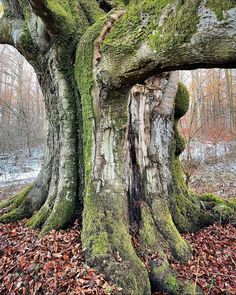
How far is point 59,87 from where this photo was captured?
4.15 meters

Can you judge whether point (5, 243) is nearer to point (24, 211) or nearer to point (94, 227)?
point (24, 211)

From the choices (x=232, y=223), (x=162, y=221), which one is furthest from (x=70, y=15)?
(x=232, y=223)

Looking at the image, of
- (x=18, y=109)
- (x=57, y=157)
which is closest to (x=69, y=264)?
(x=57, y=157)

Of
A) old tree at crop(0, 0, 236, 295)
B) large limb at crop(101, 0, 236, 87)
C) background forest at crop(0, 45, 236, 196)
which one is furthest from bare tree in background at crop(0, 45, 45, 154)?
large limb at crop(101, 0, 236, 87)

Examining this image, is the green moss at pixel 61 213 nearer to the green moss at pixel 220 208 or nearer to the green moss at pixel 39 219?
the green moss at pixel 39 219

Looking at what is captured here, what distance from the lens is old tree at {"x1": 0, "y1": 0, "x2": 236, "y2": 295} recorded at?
7.38 ft

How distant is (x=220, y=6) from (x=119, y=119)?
1846mm

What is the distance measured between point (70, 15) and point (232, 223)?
14.9 feet

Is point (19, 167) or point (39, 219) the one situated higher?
point (19, 167)

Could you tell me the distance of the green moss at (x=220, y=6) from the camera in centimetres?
175

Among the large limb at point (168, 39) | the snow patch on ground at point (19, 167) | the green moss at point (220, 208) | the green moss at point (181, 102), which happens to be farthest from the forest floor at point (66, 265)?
the snow patch on ground at point (19, 167)

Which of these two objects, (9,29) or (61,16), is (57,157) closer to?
(61,16)

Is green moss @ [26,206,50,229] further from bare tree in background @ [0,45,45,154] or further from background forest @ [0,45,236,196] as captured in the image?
bare tree in background @ [0,45,45,154]

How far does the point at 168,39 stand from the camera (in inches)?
86.6
